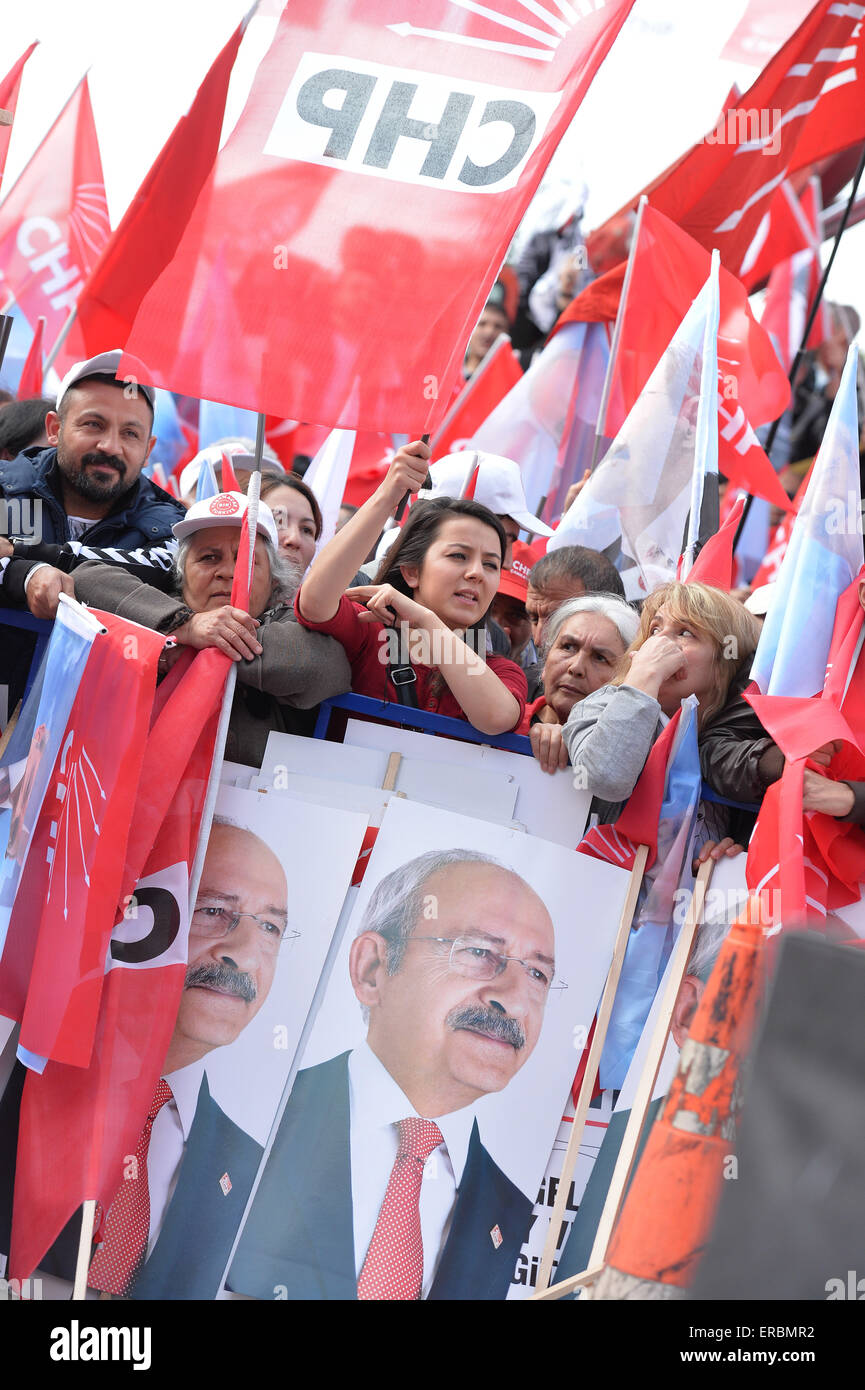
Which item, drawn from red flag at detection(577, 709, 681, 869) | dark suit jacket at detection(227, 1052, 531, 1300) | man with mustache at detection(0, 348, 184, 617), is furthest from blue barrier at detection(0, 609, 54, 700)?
red flag at detection(577, 709, 681, 869)

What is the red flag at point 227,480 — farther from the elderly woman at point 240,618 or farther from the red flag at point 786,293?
the red flag at point 786,293

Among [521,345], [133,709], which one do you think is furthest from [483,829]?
[521,345]

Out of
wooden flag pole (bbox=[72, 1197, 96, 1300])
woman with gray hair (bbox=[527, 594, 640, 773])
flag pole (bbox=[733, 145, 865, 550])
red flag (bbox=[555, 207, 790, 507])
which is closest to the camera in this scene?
wooden flag pole (bbox=[72, 1197, 96, 1300])

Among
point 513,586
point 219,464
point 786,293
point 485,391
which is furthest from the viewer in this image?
point 786,293

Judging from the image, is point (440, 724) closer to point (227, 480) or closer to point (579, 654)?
point (579, 654)

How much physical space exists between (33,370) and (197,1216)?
18.9 ft

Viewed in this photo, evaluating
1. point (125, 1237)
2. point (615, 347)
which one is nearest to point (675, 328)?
point (615, 347)

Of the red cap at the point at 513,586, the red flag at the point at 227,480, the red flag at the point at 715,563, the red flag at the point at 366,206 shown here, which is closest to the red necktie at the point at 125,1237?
the red flag at the point at 366,206

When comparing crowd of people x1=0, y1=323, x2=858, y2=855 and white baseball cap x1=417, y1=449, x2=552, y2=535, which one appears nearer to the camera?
crowd of people x1=0, y1=323, x2=858, y2=855

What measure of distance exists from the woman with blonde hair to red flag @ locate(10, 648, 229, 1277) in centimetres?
103

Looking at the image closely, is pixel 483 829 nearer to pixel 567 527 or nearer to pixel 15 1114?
pixel 15 1114

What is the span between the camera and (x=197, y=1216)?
11.8ft

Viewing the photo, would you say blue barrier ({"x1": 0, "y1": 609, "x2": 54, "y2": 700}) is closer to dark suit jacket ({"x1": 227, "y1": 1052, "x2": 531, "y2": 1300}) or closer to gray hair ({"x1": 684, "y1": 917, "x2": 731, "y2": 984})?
dark suit jacket ({"x1": 227, "y1": 1052, "x2": 531, "y2": 1300})

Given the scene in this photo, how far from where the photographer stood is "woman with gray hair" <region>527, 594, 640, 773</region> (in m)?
4.48
